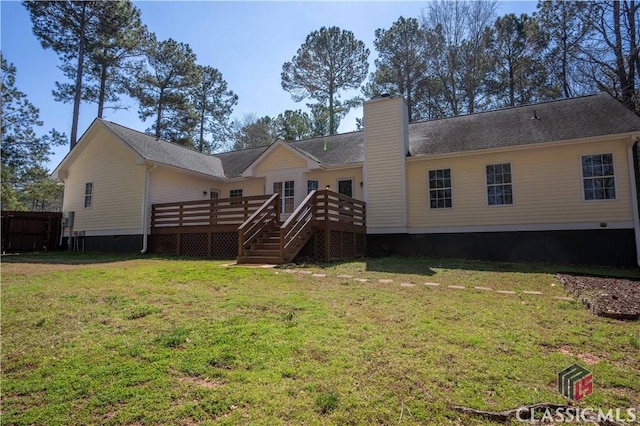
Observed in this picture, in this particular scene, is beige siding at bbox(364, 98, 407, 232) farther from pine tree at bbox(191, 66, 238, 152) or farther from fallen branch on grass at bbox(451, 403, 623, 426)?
pine tree at bbox(191, 66, 238, 152)

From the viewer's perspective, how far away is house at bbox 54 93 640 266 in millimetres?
10523

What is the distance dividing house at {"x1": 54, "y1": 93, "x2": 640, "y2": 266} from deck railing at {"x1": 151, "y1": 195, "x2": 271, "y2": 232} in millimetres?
213

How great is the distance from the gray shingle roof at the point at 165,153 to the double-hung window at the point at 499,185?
1146 centimetres

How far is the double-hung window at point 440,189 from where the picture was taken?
41.0 feet

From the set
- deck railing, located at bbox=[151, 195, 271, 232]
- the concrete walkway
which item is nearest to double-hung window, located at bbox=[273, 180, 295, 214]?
deck railing, located at bbox=[151, 195, 271, 232]

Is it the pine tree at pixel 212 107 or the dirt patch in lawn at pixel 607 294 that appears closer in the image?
the dirt patch in lawn at pixel 607 294

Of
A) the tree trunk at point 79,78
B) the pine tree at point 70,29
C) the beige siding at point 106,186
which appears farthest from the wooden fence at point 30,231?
the tree trunk at point 79,78

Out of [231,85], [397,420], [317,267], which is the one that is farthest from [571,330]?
[231,85]

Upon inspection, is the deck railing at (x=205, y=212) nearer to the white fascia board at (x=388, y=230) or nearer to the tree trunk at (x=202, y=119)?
the white fascia board at (x=388, y=230)

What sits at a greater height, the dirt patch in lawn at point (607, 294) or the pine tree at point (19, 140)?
the pine tree at point (19, 140)

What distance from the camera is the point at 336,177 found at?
14.4 metres

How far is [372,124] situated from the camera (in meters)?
13.5

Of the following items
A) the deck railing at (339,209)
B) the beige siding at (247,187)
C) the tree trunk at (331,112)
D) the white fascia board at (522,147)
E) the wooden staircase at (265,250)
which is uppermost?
the tree trunk at (331,112)

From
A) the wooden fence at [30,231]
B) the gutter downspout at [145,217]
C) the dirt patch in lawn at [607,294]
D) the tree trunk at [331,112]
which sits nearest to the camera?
the dirt patch in lawn at [607,294]
